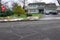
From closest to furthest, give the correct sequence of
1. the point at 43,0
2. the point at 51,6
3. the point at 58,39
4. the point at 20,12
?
the point at 58,39 < the point at 20,12 < the point at 51,6 < the point at 43,0

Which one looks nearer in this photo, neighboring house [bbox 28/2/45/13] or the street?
the street

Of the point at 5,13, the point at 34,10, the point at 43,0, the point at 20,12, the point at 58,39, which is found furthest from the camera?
the point at 43,0

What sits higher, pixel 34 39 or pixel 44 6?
pixel 34 39

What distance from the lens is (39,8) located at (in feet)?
278

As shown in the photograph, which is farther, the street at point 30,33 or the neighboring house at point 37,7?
the neighboring house at point 37,7

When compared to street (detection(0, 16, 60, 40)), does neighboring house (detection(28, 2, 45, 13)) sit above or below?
below

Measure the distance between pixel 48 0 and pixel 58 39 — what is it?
76.7 m

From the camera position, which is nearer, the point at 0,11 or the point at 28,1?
the point at 0,11

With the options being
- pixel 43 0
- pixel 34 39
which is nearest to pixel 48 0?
pixel 43 0

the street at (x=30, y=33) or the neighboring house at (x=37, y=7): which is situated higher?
Result: the street at (x=30, y=33)

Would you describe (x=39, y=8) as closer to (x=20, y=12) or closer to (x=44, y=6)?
(x=44, y=6)

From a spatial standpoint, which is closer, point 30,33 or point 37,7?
point 30,33

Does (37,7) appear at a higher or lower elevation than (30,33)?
lower

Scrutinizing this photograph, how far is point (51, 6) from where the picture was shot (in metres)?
77.0
